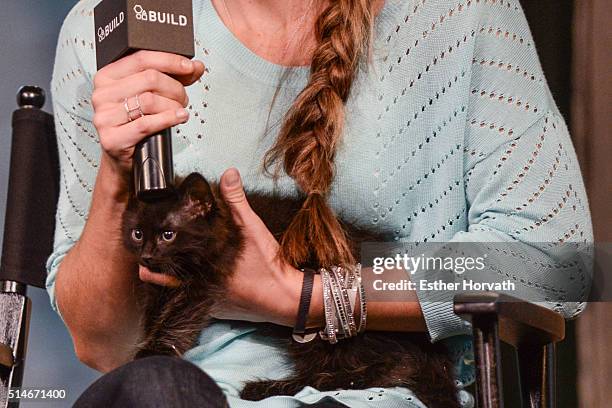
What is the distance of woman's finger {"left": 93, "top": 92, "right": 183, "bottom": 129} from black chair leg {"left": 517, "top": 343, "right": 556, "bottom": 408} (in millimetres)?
565

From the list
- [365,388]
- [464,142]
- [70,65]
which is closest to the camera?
[365,388]

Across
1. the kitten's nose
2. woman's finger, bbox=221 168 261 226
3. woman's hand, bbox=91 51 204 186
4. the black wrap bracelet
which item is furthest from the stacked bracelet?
woman's hand, bbox=91 51 204 186

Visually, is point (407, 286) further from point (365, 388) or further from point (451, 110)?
point (451, 110)

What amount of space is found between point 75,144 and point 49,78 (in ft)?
0.66

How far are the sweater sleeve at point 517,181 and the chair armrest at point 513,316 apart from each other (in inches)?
7.6

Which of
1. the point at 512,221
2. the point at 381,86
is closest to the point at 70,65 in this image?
the point at 381,86

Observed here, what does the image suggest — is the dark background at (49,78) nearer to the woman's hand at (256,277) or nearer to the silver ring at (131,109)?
the woman's hand at (256,277)

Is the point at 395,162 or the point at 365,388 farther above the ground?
the point at 395,162

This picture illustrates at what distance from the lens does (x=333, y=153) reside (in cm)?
150

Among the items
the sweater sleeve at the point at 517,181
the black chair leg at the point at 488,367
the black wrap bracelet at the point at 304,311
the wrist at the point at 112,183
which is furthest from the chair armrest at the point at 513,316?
the wrist at the point at 112,183

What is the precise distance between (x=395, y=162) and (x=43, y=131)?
614 millimetres

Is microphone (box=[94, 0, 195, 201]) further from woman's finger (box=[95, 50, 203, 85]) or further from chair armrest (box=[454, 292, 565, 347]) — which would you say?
chair armrest (box=[454, 292, 565, 347])

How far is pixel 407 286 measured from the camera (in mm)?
1467

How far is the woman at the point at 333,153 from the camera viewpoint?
4.69 ft
